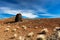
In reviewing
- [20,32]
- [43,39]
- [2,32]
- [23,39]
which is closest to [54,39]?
[43,39]

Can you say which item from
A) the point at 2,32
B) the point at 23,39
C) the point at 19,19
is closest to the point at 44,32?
the point at 23,39

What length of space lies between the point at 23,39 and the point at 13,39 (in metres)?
1.91

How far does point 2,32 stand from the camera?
28.9m

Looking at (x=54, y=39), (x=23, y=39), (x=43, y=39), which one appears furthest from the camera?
(x=23, y=39)

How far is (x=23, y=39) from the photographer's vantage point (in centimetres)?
2333

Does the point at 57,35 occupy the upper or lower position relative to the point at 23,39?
upper

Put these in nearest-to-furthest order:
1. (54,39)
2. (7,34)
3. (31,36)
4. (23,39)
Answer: (54,39) → (23,39) → (31,36) → (7,34)

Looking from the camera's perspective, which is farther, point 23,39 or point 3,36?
point 3,36

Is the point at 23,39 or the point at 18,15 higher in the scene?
the point at 18,15

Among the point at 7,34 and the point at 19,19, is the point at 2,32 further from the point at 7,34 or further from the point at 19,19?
the point at 19,19

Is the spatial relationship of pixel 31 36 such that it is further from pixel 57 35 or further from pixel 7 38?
pixel 57 35

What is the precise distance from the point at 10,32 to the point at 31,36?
5.53 meters

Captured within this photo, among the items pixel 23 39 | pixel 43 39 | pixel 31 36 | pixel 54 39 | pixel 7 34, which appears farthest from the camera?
pixel 7 34

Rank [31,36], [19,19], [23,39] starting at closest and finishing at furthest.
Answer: [23,39], [31,36], [19,19]
